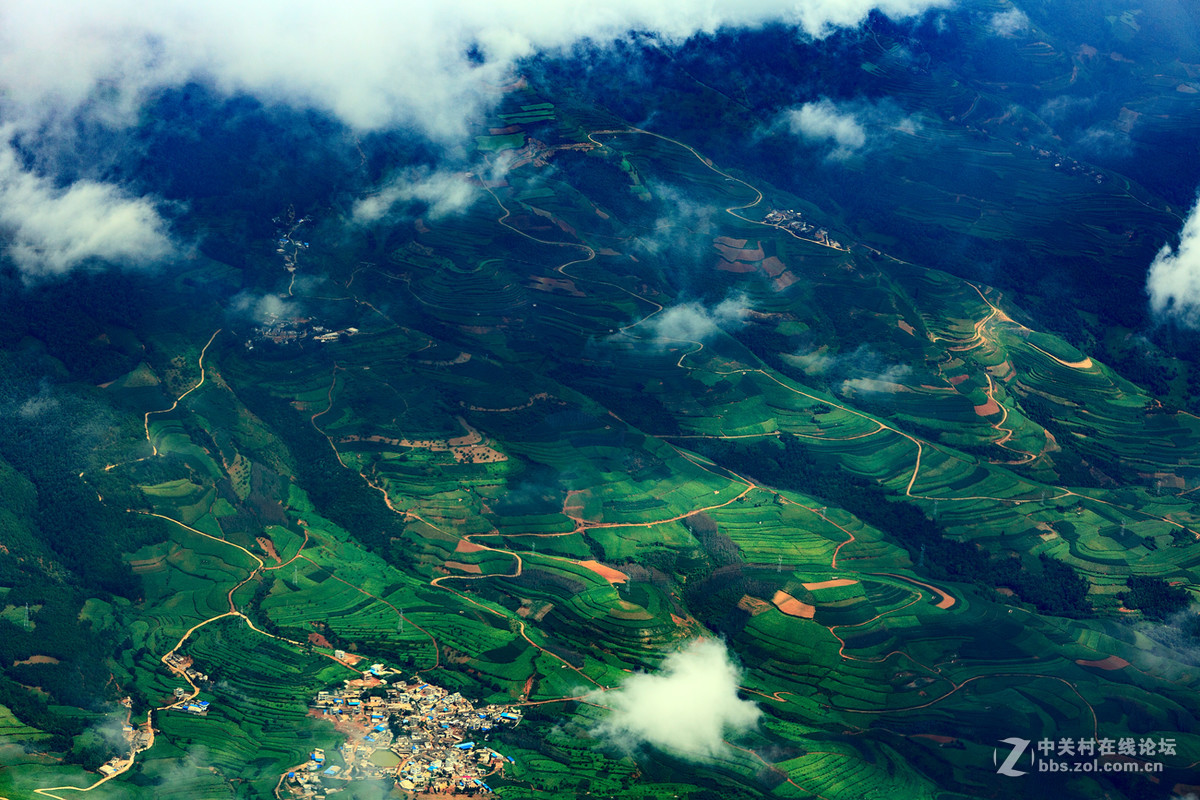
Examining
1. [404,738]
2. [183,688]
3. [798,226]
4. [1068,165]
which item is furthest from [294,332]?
[1068,165]

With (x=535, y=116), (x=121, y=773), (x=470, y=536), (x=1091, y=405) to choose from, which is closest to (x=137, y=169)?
(x=535, y=116)

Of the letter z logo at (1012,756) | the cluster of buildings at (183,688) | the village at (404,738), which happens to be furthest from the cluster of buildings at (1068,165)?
the cluster of buildings at (183,688)

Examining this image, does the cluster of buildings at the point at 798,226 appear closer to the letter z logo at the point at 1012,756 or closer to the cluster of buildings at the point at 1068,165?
the cluster of buildings at the point at 1068,165

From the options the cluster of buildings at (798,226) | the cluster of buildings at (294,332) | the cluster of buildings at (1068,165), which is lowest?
the cluster of buildings at (294,332)

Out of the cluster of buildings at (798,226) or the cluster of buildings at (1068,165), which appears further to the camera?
the cluster of buildings at (1068,165)

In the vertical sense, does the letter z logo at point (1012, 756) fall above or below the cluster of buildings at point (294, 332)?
below

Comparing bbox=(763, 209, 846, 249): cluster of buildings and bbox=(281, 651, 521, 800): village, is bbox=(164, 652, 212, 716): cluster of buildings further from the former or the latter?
bbox=(763, 209, 846, 249): cluster of buildings
